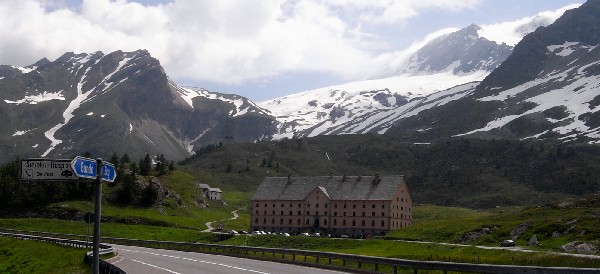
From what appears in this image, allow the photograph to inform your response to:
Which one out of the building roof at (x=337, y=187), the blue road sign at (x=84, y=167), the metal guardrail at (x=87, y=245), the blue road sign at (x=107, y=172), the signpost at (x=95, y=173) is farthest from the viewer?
the building roof at (x=337, y=187)

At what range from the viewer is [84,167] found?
17312 mm

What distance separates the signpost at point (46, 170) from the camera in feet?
55.9

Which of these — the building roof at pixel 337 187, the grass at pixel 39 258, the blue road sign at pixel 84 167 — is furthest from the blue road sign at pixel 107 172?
the building roof at pixel 337 187

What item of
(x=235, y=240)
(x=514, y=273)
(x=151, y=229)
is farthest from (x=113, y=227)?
(x=514, y=273)

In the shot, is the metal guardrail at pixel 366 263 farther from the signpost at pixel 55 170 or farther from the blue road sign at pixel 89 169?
the signpost at pixel 55 170

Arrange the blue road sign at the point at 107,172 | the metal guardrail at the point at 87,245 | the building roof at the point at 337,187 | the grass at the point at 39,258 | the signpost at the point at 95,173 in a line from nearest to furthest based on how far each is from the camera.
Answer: the signpost at the point at 95,173
the blue road sign at the point at 107,172
the metal guardrail at the point at 87,245
the grass at the point at 39,258
the building roof at the point at 337,187

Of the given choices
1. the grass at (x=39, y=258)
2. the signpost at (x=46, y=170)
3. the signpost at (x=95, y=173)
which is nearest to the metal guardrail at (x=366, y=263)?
the grass at (x=39, y=258)

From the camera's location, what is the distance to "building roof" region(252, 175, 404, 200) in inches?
5600

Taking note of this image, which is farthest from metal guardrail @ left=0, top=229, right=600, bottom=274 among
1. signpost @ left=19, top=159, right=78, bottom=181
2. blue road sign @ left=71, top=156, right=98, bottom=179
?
signpost @ left=19, top=159, right=78, bottom=181

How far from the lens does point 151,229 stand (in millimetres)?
119750

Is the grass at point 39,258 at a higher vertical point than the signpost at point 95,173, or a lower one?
lower

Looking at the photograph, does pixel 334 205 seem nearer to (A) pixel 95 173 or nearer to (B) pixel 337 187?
(B) pixel 337 187

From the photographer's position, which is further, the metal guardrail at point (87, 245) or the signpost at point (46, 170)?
the metal guardrail at point (87, 245)

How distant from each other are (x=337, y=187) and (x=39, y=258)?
92.7 m
